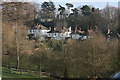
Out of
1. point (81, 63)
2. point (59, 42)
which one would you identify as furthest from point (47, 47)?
point (81, 63)

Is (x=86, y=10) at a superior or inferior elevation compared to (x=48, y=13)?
superior

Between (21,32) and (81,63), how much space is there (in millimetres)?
5494

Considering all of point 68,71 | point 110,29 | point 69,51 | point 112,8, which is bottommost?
point 68,71

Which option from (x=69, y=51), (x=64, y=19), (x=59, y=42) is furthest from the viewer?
(x=64, y=19)

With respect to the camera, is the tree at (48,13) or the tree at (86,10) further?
the tree at (48,13)

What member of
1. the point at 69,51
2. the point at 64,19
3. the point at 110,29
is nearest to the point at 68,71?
the point at 69,51

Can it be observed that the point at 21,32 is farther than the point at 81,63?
Yes

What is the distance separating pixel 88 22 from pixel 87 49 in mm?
4917

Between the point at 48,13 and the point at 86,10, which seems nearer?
the point at 86,10

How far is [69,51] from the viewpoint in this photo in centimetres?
1573

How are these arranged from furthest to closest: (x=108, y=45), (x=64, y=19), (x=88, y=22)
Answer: (x=64, y=19)
(x=88, y=22)
(x=108, y=45)

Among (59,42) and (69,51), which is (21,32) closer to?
(59,42)

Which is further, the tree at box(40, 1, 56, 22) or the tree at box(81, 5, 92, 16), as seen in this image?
the tree at box(40, 1, 56, 22)

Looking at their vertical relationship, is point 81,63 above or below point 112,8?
below
